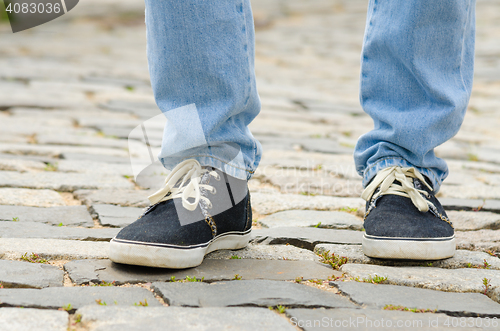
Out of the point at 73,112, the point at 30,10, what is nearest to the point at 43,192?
the point at 73,112

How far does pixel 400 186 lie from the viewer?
154 cm

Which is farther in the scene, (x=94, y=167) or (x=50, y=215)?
(x=94, y=167)

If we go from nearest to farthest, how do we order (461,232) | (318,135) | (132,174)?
(461,232) < (132,174) < (318,135)

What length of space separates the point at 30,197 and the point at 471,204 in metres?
1.74

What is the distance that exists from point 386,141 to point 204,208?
595 mm

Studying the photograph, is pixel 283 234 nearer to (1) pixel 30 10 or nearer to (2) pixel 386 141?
(2) pixel 386 141

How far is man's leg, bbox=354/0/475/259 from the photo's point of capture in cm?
149

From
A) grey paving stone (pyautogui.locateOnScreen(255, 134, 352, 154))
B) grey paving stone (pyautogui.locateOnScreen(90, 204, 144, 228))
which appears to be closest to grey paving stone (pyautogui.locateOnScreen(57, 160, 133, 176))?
grey paving stone (pyautogui.locateOnScreen(90, 204, 144, 228))

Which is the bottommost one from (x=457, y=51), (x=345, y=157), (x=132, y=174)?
(x=345, y=157)

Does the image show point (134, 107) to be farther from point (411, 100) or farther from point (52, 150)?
point (411, 100)

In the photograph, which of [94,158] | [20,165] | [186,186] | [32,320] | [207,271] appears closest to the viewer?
[32,320]

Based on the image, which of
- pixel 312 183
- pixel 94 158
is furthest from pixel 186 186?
pixel 94 158

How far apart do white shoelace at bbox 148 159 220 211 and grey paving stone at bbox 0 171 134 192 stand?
0.83 meters

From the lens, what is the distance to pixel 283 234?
5.41 ft
